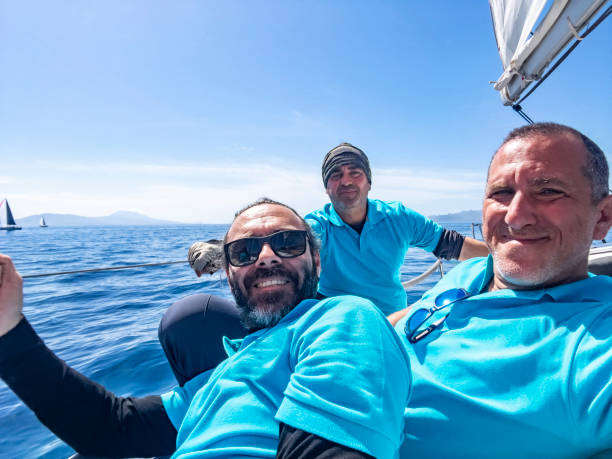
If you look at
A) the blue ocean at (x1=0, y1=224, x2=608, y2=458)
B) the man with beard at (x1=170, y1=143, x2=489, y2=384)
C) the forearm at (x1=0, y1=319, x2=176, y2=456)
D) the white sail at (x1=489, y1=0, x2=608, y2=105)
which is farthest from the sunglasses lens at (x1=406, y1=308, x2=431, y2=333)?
the white sail at (x1=489, y1=0, x2=608, y2=105)

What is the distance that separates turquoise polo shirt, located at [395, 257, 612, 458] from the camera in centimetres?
91

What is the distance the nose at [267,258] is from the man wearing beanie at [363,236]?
3.60 feet

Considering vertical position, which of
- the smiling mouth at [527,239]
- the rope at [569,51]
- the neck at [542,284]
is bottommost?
the neck at [542,284]

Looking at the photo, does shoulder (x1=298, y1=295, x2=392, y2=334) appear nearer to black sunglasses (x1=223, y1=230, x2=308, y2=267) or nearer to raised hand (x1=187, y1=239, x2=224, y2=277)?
black sunglasses (x1=223, y1=230, x2=308, y2=267)

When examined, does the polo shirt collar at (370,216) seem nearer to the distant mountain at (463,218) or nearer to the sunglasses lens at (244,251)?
the sunglasses lens at (244,251)

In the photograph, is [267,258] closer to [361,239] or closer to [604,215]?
[361,239]

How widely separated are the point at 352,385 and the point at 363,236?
200cm

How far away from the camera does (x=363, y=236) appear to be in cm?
270

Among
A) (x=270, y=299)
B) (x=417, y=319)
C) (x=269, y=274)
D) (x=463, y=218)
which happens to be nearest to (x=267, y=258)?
(x=269, y=274)

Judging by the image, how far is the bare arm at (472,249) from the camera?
2.84 metres

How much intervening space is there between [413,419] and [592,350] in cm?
63

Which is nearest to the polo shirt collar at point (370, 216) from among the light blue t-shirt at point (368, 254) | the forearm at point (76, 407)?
the light blue t-shirt at point (368, 254)

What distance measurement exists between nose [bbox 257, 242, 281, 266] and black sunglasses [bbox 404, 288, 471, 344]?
2.44 ft

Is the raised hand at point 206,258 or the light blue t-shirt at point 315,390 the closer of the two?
the light blue t-shirt at point 315,390
